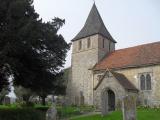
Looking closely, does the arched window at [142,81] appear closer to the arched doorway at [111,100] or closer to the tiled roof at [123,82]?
the tiled roof at [123,82]

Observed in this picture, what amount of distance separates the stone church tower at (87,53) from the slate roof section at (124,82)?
6.80m

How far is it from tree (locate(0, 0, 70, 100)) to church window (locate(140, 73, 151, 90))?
1299 cm

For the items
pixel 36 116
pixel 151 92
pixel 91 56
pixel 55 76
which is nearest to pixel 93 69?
pixel 91 56

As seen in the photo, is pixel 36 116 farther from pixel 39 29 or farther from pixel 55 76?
pixel 39 29

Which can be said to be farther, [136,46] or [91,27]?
[91,27]

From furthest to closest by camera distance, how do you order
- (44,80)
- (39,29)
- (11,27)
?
1. (44,80)
2. (39,29)
3. (11,27)

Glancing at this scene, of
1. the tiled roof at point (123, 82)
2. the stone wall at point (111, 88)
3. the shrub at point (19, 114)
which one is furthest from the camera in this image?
the tiled roof at point (123, 82)

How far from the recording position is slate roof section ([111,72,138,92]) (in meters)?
33.4

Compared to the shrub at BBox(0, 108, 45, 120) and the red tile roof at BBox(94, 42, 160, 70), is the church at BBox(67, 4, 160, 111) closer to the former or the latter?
the red tile roof at BBox(94, 42, 160, 70)

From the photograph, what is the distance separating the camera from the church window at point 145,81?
114 ft

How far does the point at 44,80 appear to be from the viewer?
25141 mm

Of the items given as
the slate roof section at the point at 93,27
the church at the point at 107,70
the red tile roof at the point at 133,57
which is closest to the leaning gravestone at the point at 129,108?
the church at the point at 107,70

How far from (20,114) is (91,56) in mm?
22692

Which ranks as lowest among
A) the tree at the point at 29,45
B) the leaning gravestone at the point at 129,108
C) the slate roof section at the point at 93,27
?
the leaning gravestone at the point at 129,108
